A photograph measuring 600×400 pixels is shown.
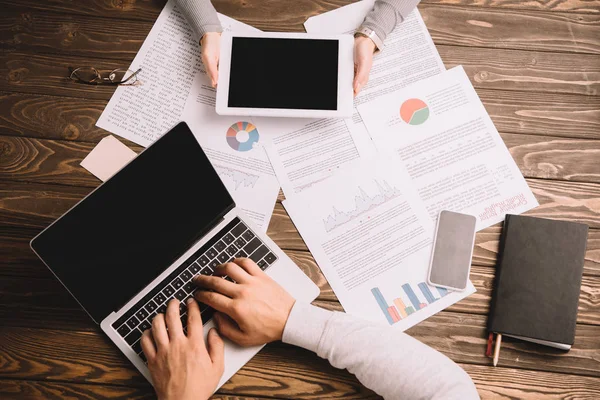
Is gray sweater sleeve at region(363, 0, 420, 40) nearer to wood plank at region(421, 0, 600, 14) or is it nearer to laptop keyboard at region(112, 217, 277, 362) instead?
wood plank at region(421, 0, 600, 14)

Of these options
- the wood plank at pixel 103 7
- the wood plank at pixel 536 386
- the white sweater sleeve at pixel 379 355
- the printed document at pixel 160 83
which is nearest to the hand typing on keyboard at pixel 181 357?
the white sweater sleeve at pixel 379 355

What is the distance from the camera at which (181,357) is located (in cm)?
84

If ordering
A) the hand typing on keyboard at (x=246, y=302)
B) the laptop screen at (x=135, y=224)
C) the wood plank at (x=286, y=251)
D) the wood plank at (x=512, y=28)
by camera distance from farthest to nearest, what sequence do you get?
1. the wood plank at (x=512, y=28)
2. the wood plank at (x=286, y=251)
3. the hand typing on keyboard at (x=246, y=302)
4. the laptop screen at (x=135, y=224)

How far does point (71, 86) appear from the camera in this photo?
104 centimetres

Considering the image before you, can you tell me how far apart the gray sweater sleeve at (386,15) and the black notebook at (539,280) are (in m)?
0.48

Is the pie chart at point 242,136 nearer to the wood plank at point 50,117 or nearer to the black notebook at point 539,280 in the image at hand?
the wood plank at point 50,117

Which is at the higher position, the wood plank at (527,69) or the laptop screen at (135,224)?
the laptop screen at (135,224)

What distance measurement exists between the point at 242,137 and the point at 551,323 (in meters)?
0.71

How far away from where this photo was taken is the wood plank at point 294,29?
106 cm

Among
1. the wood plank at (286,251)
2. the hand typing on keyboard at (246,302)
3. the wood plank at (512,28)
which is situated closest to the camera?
the hand typing on keyboard at (246,302)

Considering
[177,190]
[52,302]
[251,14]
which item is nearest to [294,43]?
[251,14]

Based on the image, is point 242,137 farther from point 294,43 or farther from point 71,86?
point 71,86

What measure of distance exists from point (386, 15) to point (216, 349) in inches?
30.0

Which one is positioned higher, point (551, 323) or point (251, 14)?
point (251, 14)
